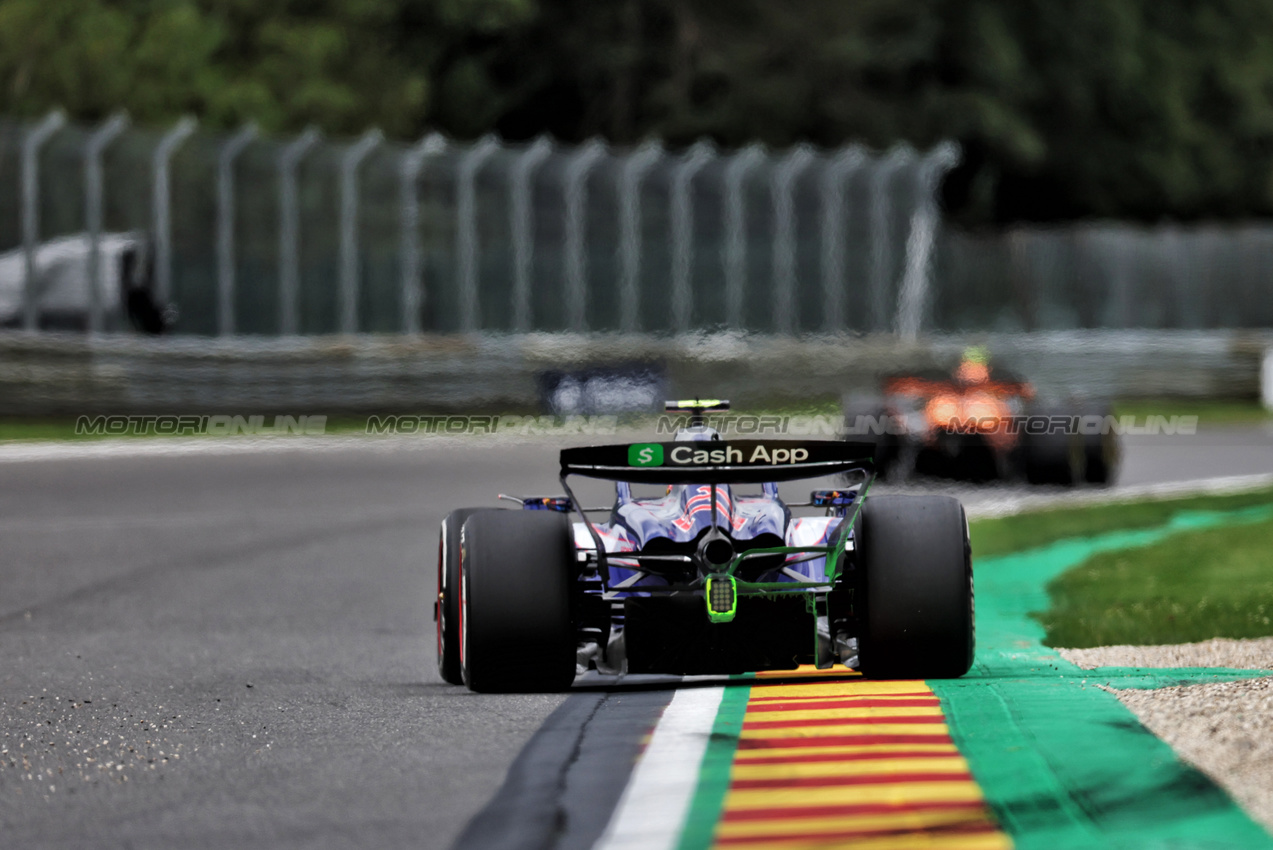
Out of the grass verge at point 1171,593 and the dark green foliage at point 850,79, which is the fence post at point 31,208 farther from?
the grass verge at point 1171,593

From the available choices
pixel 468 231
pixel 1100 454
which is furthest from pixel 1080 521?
pixel 468 231

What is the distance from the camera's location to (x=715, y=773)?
6.01 m

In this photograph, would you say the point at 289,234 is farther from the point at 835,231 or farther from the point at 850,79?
the point at 850,79

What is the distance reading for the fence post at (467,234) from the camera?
2595 cm

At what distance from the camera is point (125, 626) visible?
34.9 feet

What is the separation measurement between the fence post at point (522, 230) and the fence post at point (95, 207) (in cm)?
441

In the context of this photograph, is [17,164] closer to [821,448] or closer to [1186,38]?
[821,448]

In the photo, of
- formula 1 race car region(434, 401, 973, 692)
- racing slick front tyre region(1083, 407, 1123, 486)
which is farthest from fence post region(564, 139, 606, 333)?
formula 1 race car region(434, 401, 973, 692)

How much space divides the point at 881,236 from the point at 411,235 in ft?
18.5

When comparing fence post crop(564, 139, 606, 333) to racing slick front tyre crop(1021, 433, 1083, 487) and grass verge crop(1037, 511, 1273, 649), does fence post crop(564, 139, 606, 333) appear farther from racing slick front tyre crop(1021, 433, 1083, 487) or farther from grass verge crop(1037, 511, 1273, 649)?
grass verge crop(1037, 511, 1273, 649)

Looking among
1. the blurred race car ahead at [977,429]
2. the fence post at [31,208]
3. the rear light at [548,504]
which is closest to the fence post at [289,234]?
the fence post at [31,208]

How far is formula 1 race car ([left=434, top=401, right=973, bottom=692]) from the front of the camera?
751 cm

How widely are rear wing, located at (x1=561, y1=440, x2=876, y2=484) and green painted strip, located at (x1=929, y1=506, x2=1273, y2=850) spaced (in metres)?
0.82

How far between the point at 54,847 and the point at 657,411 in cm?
1930
